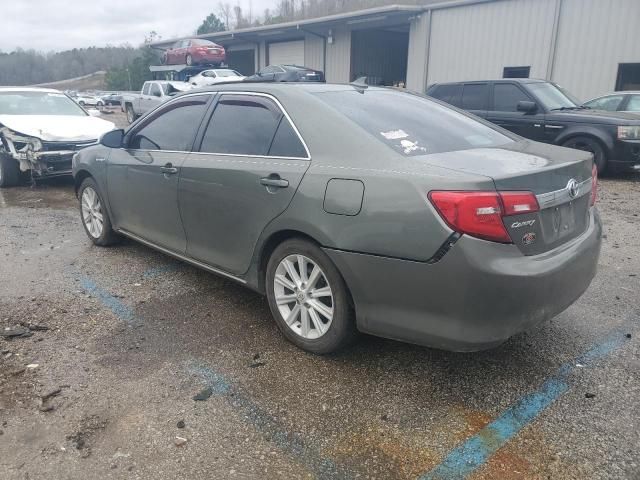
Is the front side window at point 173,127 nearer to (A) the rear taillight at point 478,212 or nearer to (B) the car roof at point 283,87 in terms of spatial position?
(B) the car roof at point 283,87

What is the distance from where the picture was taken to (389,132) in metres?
3.09

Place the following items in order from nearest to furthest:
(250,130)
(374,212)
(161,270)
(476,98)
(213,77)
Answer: (374,212) < (250,130) < (161,270) < (476,98) < (213,77)

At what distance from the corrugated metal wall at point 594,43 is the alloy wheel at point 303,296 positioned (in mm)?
16036

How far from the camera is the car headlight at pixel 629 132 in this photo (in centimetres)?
864

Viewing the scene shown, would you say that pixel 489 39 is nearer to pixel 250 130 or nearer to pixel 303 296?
pixel 250 130

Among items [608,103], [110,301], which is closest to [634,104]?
[608,103]

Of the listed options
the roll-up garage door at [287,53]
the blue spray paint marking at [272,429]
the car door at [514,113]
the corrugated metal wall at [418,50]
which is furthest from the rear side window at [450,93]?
the roll-up garage door at [287,53]

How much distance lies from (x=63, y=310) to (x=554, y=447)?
3.36 m

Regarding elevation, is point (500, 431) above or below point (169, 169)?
below

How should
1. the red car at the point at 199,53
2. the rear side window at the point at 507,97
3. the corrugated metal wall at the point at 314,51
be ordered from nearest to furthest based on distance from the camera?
the rear side window at the point at 507,97 < the corrugated metal wall at the point at 314,51 < the red car at the point at 199,53

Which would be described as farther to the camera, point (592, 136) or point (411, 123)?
point (592, 136)

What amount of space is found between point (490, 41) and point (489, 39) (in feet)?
0.25

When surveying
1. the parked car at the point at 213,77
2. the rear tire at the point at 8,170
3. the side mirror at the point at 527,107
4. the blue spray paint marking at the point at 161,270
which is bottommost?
the blue spray paint marking at the point at 161,270

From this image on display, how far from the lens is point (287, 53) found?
28.2 meters
